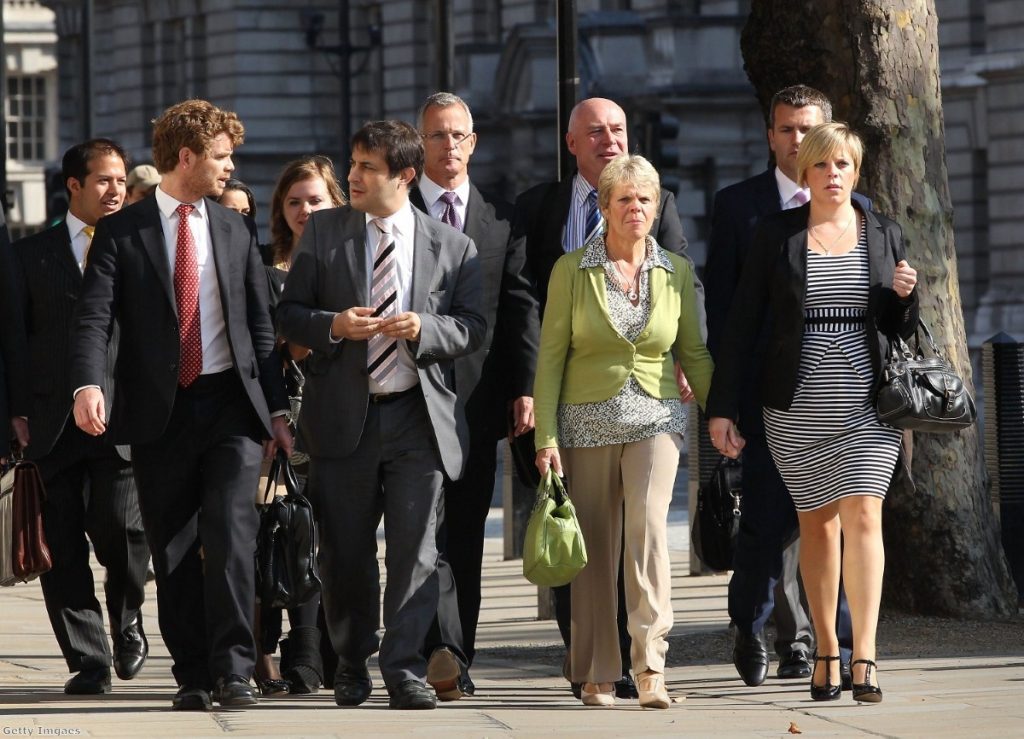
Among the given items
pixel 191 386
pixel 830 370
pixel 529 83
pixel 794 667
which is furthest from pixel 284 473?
pixel 529 83

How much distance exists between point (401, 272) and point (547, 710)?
1.58 meters

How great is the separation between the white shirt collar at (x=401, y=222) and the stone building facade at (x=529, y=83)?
6.66m

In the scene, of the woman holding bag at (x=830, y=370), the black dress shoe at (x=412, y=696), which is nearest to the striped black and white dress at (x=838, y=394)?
the woman holding bag at (x=830, y=370)

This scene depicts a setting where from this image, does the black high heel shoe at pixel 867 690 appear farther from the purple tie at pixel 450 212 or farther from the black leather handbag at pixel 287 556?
the purple tie at pixel 450 212

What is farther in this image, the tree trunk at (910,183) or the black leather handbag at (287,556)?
the tree trunk at (910,183)

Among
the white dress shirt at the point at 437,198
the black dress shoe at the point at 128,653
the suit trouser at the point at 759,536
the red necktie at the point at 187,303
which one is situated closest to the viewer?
the red necktie at the point at 187,303

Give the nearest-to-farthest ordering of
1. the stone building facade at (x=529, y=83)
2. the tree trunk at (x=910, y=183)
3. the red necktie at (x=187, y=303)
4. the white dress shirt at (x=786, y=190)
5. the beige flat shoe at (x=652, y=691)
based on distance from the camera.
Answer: the beige flat shoe at (x=652, y=691), the red necktie at (x=187, y=303), the white dress shirt at (x=786, y=190), the tree trunk at (x=910, y=183), the stone building facade at (x=529, y=83)

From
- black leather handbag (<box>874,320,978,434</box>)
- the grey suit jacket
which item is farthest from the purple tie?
black leather handbag (<box>874,320,978,434</box>)

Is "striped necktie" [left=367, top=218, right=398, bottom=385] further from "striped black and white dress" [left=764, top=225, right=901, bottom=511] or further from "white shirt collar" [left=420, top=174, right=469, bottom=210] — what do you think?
"striped black and white dress" [left=764, top=225, right=901, bottom=511]

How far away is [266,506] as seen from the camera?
8.10 meters

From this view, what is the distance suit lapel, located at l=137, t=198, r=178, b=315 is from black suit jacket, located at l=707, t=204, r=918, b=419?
1894mm

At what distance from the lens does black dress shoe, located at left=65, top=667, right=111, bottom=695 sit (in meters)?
8.33

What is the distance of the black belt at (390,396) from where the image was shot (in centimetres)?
784

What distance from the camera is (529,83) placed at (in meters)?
37.6
